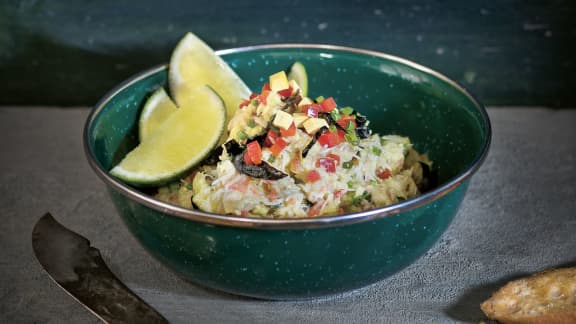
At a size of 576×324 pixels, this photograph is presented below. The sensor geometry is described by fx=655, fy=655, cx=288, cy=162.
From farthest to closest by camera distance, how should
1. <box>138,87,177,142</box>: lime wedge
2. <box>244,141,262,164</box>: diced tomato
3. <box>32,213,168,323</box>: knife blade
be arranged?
<box>138,87,177,142</box>: lime wedge, <box>244,141,262,164</box>: diced tomato, <box>32,213,168,323</box>: knife blade

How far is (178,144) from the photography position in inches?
75.9

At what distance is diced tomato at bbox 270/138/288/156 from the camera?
1756 mm

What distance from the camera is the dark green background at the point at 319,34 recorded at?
273 cm

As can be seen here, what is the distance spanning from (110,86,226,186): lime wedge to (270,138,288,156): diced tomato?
0.23m

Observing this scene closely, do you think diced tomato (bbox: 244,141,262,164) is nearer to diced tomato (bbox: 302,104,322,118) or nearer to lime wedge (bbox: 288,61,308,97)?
diced tomato (bbox: 302,104,322,118)

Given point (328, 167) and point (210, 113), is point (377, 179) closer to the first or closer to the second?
point (328, 167)

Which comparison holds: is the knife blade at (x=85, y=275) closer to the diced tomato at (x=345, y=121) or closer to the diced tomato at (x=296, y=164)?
the diced tomato at (x=296, y=164)

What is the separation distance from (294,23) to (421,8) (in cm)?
53

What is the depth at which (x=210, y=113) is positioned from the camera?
78.1 inches

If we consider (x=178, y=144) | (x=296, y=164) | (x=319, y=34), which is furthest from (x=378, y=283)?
(x=319, y=34)

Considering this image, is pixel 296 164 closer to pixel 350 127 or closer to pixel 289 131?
pixel 289 131

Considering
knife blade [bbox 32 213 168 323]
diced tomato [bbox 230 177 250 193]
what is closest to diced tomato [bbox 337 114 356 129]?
diced tomato [bbox 230 177 250 193]

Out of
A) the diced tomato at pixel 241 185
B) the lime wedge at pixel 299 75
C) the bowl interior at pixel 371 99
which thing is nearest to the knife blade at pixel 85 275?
the bowl interior at pixel 371 99

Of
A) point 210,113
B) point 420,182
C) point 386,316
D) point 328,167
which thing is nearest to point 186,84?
point 210,113
